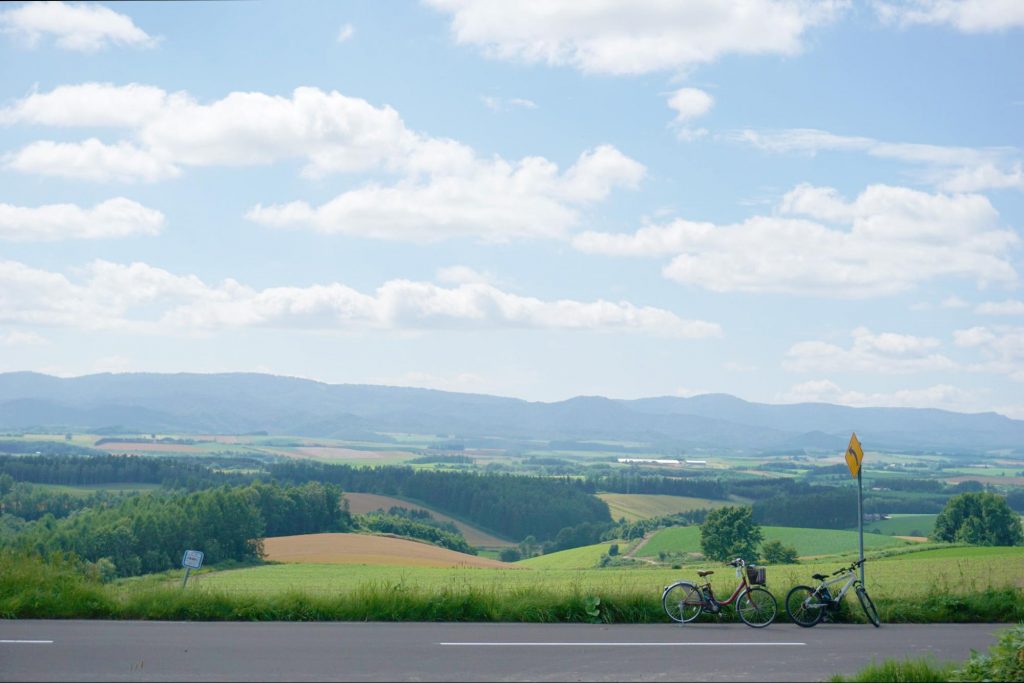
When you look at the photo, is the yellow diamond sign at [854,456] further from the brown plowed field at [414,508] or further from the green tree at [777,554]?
the brown plowed field at [414,508]

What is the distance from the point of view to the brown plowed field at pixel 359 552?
63.0m

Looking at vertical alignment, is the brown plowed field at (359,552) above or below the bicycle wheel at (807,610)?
below

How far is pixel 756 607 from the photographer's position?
14.8 metres

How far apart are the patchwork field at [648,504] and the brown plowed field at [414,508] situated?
1542cm

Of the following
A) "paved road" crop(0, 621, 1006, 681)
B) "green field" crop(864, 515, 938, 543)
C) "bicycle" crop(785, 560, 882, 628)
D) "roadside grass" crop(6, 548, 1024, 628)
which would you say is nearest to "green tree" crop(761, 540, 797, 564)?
"green field" crop(864, 515, 938, 543)

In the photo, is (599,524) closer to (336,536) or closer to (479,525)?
(479,525)

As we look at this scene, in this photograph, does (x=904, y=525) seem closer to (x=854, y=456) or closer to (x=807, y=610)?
(x=854, y=456)

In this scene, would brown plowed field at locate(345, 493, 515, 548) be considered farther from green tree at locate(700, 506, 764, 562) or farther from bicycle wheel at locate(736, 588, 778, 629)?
bicycle wheel at locate(736, 588, 778, 629)

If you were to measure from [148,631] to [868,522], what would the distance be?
3621 inches

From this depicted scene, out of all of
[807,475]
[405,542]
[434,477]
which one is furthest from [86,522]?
[807,475]

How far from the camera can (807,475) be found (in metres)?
161

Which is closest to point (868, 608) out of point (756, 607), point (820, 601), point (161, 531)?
point (820, 601)

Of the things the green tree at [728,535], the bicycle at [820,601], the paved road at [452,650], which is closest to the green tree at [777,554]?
the green tree at [728,535]

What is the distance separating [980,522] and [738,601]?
63371mm
